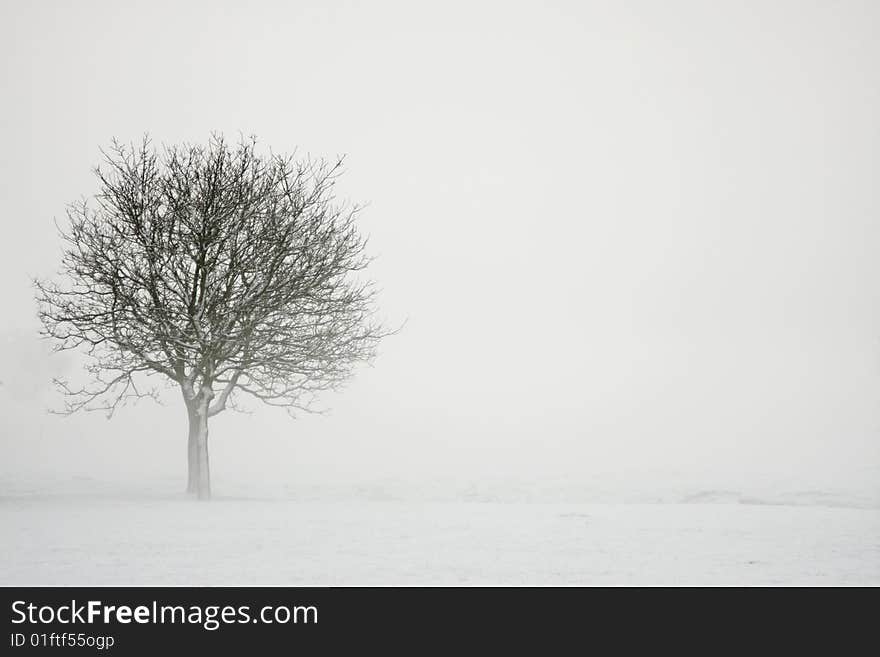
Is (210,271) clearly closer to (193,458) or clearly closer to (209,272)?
(209,272)

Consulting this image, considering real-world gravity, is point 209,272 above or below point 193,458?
above

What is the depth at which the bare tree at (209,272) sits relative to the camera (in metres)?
24.1

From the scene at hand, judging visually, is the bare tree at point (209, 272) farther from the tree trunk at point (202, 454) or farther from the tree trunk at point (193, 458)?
the tree trunk at point (193, 458)

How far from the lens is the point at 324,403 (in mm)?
95375

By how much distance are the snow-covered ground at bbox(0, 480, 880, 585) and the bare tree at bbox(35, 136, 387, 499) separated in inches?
192

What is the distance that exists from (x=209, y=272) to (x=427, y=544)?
13.1 m

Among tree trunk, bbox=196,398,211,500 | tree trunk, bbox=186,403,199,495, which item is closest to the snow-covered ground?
tree trunk, bbox=196,398,211,500

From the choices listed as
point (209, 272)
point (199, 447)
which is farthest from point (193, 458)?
point (209, 272)

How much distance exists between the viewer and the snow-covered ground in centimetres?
1241

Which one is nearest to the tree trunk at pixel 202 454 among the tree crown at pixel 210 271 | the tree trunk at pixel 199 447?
the tree trunk at pixel 199 447

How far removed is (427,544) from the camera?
608 inches

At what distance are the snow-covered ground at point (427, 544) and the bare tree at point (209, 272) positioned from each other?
4881mm

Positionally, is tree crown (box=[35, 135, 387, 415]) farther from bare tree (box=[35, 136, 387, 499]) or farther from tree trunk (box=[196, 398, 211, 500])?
tree trunk (box=[196, 398, 211, 500])

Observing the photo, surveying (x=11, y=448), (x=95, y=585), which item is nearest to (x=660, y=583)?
(x=95, y=585)
